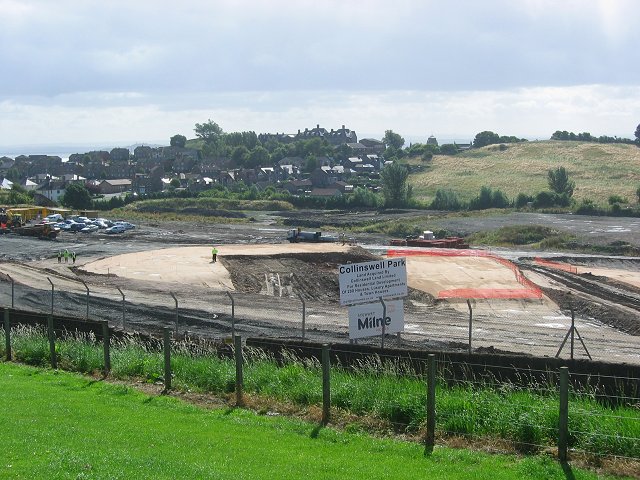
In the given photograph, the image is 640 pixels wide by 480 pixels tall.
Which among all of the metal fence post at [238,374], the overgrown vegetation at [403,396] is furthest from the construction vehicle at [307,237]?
the metal fence post at [238,374]

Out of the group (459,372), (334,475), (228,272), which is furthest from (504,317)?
(334,475)

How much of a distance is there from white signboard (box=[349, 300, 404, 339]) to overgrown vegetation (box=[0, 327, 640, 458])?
100 inches

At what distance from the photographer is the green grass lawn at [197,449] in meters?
9.48

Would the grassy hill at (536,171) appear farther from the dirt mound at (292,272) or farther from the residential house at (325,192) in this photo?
the dirt mound at (292,272)

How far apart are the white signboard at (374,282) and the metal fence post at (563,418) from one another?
8.77m

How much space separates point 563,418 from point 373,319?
355 inches

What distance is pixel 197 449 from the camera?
10.6 m

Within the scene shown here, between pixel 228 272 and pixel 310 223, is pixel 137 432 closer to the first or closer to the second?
pixel 228 272

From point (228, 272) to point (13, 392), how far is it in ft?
118

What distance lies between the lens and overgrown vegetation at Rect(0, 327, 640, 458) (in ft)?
34.6

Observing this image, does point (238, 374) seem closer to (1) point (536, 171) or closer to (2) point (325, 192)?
(2) point (325, 192)

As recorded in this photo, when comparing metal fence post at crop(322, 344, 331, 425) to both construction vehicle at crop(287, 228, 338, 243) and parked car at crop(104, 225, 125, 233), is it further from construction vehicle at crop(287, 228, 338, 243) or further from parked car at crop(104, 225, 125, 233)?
parked car at crop(104, 225, 125, 233)

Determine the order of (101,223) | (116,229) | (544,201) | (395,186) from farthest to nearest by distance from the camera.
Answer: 1. (395,186)
2. (544,201)
3. (101,223)
4. (116,229)

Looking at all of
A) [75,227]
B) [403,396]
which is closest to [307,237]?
[75,227]
